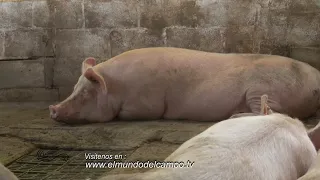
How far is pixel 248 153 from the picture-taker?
2.01 metres

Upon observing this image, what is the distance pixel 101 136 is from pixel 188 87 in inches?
35.2

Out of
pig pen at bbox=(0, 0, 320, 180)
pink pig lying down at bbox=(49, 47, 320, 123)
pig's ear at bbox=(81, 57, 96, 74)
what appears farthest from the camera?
pig's ear at bbox=(81, 57, 96, 74)

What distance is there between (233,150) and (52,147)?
1988 mm

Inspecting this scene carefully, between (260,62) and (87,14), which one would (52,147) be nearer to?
(260,62)

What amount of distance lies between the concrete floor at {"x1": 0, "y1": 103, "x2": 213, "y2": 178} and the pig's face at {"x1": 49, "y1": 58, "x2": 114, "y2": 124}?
11cm

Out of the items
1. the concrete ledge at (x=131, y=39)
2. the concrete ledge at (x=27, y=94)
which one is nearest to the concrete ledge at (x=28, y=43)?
the concrete ledge at (x=27, y=94)

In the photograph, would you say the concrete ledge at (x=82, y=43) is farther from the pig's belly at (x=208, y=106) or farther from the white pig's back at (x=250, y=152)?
the white pig's back at (x=250, y=152)

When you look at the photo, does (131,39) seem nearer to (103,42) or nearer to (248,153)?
(103,42)

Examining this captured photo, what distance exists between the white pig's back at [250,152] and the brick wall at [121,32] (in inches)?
110

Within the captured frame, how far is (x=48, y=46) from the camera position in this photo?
5.85 meters

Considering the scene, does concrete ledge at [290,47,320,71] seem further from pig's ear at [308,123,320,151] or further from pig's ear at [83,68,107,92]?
pig's ear at [308,123,320,151]

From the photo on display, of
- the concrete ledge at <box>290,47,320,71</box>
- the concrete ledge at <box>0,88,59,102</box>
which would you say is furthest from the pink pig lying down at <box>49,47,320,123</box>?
the concrete ledge at <box>0,88,59,102</box>

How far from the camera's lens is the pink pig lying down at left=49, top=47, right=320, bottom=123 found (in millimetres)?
4133

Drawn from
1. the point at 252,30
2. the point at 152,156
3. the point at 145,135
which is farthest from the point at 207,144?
the point at 252,30
